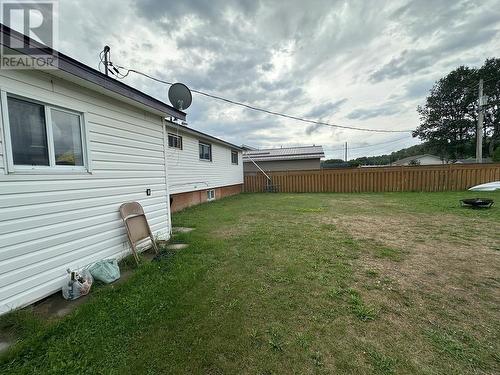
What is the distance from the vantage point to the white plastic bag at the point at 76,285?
96.7 inches

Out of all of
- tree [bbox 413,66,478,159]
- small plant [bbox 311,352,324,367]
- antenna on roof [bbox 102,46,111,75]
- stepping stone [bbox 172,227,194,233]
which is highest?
tree [bbox 413,66,478,159]

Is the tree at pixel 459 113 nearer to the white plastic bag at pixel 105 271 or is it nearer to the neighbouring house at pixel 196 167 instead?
the neighbouring house at pixel 196 167

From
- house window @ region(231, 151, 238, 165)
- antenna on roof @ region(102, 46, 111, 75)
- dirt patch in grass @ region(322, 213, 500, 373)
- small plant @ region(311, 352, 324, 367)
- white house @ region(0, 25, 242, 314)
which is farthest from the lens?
house window @ region(231, 151, 238, 165)

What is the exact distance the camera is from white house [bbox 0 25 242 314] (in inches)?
84.4

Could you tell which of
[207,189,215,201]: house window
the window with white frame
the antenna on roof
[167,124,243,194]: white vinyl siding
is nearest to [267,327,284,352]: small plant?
the window with white frame

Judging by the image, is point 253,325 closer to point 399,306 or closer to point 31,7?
point 399,306

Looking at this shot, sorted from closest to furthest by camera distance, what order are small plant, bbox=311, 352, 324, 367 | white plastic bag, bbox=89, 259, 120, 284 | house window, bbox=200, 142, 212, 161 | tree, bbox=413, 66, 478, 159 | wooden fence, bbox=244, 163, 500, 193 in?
small plant, bbox=311, 352, 324, 367, white plastic bag, bbox=89, 259, 120, 284, house window, bbox=200, 142, 212, 161, wooden fence, bbox=244, 163, 500, 193, tree, bbox=413, 66, 478, 159

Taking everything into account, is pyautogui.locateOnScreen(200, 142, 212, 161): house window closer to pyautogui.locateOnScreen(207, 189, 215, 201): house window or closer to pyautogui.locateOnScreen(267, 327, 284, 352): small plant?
pyautogui.locateOnScreen(207, 189, 215, 201): house window

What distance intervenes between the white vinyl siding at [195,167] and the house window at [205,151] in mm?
175

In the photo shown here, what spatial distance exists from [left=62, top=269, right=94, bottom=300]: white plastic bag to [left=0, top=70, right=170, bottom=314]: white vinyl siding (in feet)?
0.50

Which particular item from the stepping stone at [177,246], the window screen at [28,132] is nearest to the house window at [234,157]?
the stepping stone at [177,246]

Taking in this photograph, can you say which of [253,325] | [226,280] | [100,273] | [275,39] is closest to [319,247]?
[226,280]

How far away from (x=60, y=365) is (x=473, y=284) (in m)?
4.48

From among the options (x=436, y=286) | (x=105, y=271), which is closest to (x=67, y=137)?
(x=105, y=271)
